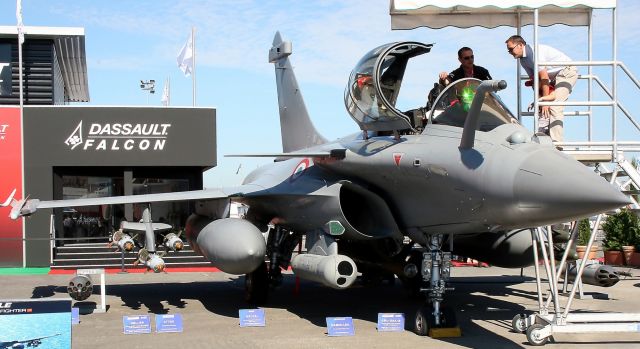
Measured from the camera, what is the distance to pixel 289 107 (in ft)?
46.1

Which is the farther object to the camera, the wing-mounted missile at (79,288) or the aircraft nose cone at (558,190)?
the wing-mounted missile at (79,288)

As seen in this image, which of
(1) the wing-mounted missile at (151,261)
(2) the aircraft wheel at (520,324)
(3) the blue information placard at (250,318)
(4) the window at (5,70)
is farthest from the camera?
(4) the window at (5,70)

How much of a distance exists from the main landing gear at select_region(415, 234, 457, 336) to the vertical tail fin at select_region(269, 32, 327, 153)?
495 centimetres

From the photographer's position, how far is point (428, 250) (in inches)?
342

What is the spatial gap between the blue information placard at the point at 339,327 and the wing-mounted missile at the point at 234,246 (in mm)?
1639

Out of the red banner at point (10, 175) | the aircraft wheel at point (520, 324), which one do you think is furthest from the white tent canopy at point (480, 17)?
the red banner at point (10, 175)

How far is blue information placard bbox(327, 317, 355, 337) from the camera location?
27.9ft

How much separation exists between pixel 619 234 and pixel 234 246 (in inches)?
595

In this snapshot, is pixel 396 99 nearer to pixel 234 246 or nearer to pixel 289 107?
pixel 234 246

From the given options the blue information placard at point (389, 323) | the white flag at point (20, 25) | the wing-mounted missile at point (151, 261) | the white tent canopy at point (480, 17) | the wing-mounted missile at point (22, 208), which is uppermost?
the white flag at point (20, 25)

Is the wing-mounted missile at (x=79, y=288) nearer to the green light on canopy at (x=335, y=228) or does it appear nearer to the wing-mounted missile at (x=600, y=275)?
the green light on canopy at (x=335, y=228)

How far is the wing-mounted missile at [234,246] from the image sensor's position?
9617 mm

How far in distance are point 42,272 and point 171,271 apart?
11.5ft

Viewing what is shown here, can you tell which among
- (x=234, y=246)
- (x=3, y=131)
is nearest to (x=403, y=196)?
(x=234, y=246)
